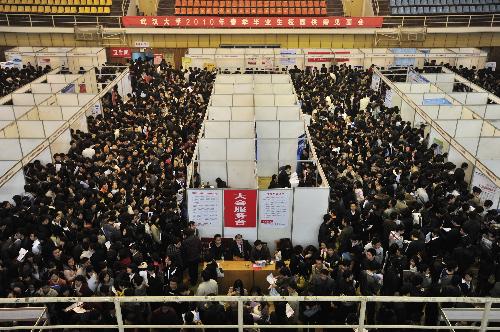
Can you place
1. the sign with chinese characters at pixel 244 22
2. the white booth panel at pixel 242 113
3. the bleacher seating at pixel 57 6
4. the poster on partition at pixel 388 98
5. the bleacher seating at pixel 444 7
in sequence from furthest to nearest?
the bleacher seating at pixel 444 7 < the bleacher seating at pixel 57 6 < the sign with chinese characters at pixel 244 22 < the poster on partition at pixel 388 98 < the white booth panel at pixel 242 113

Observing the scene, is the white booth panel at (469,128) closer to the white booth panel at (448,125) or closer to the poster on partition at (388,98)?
the white booth panel at (448,125)

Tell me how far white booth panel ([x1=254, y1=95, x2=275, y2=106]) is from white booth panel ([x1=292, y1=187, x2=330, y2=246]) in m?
6.08

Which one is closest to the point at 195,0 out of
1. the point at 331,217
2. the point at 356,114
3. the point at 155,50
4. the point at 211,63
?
the point at 155,50

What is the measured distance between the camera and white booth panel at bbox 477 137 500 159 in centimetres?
1233

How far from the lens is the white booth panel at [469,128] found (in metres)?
13.5

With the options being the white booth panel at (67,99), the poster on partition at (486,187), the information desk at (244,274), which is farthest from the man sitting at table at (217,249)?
the white booth panel at (67,99)

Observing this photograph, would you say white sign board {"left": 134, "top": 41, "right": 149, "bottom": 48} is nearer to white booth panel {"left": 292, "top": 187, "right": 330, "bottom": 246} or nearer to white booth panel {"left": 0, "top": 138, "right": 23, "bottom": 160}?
white booth panel {"left": 0, "top": 138, "right": 23, "bottom": 160}

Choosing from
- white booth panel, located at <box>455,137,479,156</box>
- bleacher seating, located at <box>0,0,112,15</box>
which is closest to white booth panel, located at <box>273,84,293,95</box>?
white booth panel, located at <box>455,137,479,156</box>

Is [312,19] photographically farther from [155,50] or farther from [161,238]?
[161,238]

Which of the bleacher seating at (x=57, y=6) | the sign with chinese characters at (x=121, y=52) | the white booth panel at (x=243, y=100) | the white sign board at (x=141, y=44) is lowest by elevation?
the white booth panel at (x=243, y=100)

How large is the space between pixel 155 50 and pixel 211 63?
4705 mm

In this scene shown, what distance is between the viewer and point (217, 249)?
8914mm

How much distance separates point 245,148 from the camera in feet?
38.0

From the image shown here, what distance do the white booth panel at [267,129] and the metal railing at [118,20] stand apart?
14.9 metres
